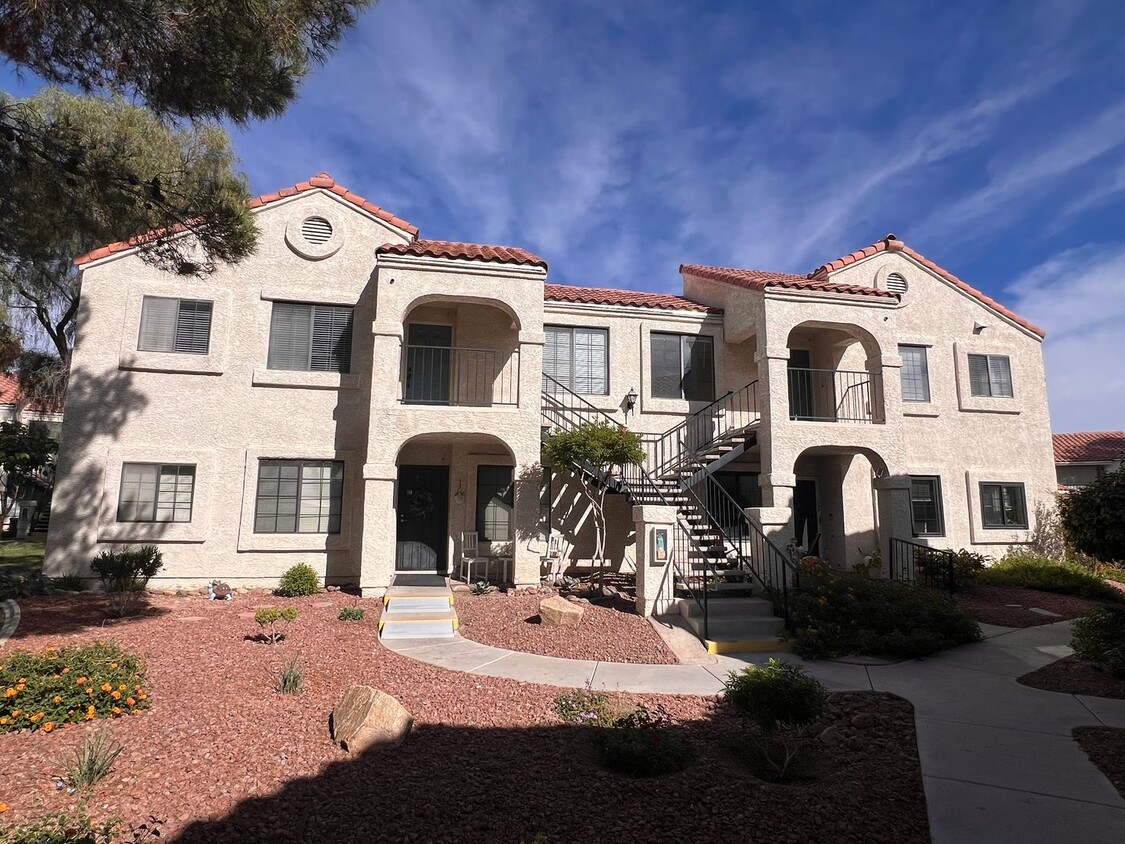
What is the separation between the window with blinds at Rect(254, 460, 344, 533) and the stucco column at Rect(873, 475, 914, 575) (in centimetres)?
1170

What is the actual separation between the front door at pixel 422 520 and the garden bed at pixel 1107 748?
10.6 metres

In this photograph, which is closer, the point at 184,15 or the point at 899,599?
the point at 184,15

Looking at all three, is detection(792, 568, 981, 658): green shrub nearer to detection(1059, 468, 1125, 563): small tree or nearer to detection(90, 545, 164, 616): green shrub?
detection(1059, 468, 1125, 563): small tree

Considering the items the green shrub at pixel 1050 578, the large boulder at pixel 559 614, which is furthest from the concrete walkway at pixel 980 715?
the green shrub at pixel 1050 578

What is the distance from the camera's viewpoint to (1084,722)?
5688mm

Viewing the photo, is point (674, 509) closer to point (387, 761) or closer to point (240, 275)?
point (387, 761)

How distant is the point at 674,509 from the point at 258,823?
752 centimetres

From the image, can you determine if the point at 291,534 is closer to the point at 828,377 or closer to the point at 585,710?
the point at 585,710

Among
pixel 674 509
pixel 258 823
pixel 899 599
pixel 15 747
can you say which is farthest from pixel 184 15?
pixel 899 599

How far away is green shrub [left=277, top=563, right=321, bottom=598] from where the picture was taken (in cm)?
1151

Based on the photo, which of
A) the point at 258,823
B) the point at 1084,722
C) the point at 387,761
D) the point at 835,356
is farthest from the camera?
the point at 835,356

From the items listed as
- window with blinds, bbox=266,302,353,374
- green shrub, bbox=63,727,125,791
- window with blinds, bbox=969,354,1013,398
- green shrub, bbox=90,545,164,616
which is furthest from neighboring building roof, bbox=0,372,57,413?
window with blinds, bbox=969,354,1013,398

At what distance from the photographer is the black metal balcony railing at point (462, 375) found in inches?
525

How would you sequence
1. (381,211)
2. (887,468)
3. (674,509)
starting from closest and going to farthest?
1. (674,509)
2. (887,468)
3. (381,211)
